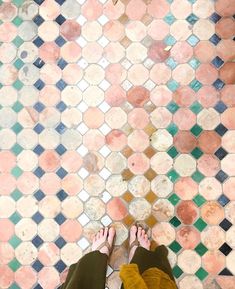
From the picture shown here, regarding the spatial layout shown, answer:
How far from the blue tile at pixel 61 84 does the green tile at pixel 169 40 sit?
0.42 metres

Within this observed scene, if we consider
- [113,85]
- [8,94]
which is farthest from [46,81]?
[113,85]

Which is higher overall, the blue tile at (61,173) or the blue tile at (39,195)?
the blue tile at (61,173)

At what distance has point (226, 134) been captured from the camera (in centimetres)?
159

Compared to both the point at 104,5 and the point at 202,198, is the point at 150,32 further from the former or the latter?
the point at 202,198

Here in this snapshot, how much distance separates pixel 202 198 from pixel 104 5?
832 mm

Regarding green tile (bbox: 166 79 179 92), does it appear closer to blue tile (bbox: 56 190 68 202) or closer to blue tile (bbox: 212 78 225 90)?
blue tile (bbox: 212 78 225 90)

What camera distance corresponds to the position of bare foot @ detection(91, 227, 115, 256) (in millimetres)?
Result: 1556

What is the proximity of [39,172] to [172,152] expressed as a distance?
1.67ft

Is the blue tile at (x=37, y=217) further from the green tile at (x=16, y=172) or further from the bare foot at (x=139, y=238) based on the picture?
the bare foot at (x=139, y=238)

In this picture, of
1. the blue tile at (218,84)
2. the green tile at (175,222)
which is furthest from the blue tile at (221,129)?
the green tile at (175,222)

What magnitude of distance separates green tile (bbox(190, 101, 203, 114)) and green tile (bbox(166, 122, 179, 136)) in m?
0.09

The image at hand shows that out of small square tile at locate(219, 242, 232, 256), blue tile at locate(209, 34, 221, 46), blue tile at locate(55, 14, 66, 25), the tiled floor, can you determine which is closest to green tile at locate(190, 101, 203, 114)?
the tiled floor

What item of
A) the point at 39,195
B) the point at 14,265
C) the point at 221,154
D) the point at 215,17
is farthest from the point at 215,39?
the point at 14,265

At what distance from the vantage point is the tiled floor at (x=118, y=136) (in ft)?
5.19
